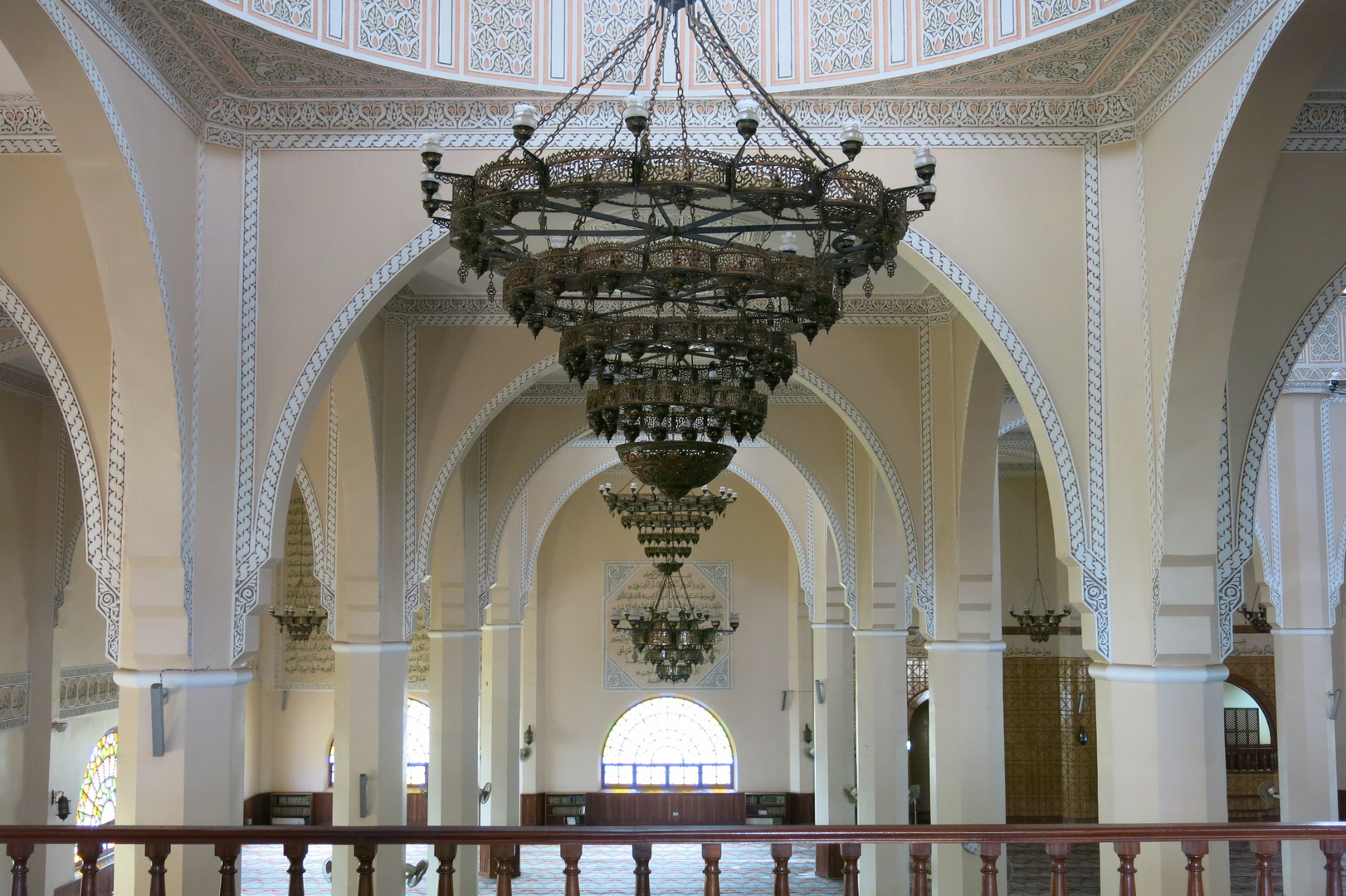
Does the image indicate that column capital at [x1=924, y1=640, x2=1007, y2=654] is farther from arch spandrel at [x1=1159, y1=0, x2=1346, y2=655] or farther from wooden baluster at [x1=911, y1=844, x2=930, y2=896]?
wooden baluster at [x1=911, y1=844, x2=930, y2=896]

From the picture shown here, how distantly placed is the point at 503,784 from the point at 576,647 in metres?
4.45

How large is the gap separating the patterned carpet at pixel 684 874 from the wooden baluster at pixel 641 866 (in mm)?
8196

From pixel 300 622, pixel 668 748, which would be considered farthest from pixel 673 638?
pixel 668 748

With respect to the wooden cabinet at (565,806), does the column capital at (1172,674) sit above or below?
above

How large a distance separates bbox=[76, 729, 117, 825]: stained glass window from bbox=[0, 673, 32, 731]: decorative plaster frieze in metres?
1.69

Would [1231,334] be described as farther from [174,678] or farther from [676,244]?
[174,678]

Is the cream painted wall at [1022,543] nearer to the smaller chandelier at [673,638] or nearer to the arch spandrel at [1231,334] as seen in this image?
the smaller chandelier at [673,638]

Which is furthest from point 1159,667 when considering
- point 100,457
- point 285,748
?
point 285,748

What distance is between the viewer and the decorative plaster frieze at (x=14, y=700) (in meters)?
9.22

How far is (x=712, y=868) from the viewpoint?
3.64 meters

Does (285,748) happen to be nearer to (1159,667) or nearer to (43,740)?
(43,740)

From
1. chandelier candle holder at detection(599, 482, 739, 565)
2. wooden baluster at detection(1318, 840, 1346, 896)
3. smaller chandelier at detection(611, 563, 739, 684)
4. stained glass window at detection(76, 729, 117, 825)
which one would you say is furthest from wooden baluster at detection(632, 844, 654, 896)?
stained glass window at detection(76, 729, 117, 825)

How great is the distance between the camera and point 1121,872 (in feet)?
11.7

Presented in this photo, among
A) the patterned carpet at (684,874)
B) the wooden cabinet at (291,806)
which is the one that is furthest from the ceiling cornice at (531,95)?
the wooden cabinet at (291,806)
